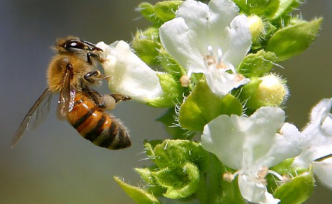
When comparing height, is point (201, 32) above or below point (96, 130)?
above

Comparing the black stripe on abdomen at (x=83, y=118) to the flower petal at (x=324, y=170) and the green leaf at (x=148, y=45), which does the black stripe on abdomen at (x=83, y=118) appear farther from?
the flower petal at (x=324, y=170)

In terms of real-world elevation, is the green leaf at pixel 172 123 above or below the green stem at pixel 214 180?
above

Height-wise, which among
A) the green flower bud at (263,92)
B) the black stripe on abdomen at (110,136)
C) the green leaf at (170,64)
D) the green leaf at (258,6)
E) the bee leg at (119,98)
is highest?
the green leaf at (258,6)

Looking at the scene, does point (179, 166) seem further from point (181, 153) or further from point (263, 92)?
point (263, 92)

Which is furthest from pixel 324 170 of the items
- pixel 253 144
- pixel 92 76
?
pixel 92 76

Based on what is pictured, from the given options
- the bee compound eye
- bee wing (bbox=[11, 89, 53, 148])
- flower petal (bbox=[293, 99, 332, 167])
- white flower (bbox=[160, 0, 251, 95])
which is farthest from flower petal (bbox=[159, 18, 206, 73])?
bee wing (bbox=[11, 89, 53, 148])

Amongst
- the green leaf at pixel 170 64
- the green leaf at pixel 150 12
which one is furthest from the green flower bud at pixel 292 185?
the green leaf at pixel 150 12

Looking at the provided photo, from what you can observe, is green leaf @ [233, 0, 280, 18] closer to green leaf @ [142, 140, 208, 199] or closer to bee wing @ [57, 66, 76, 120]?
green leaf @ [142, 140, 208, 199]
